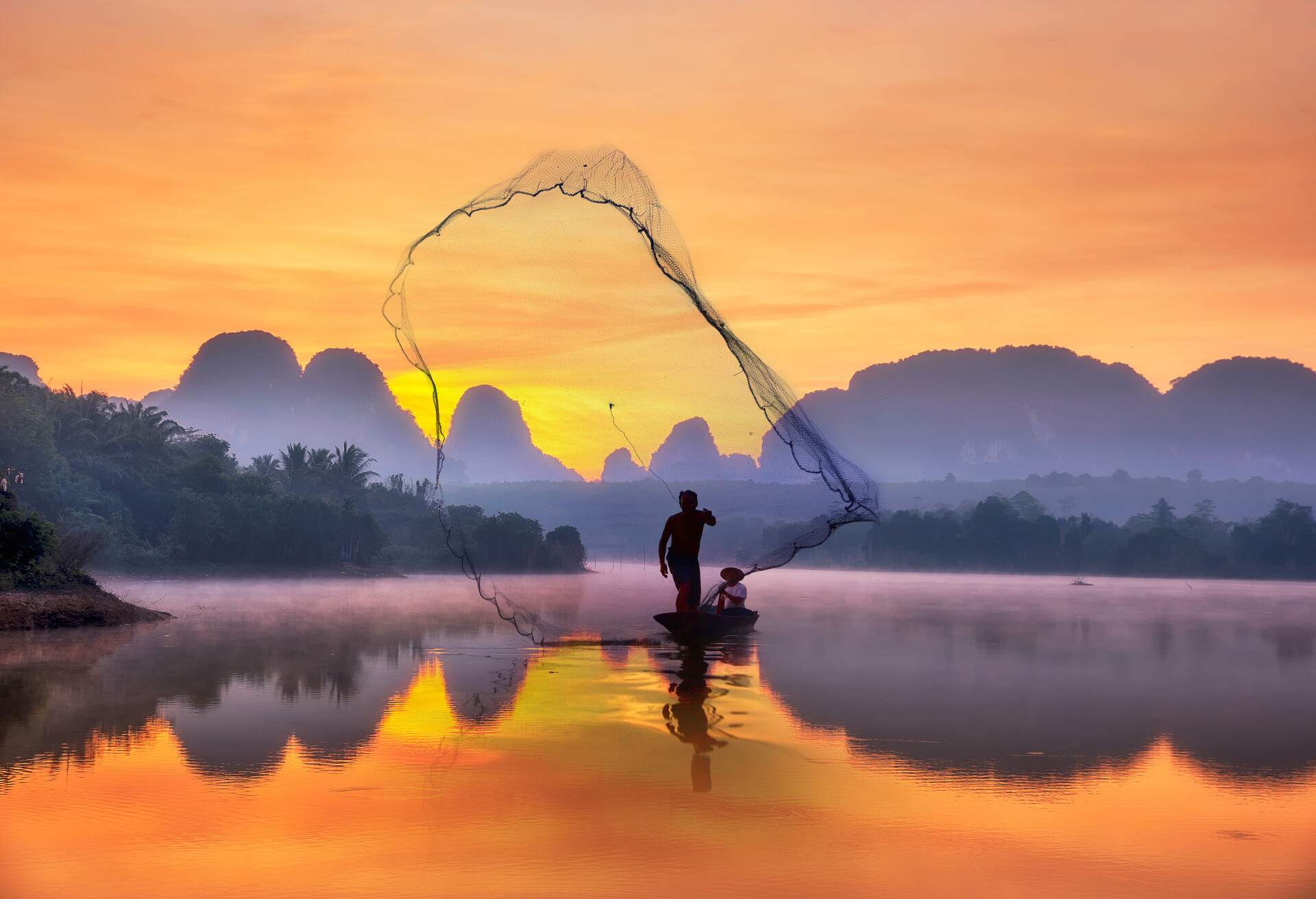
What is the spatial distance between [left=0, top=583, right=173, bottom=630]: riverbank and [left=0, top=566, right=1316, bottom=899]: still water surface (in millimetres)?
3623

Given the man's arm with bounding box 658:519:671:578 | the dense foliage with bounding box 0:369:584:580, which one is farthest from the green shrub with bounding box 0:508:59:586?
the dense foliage with bounding box 0:369:584:580

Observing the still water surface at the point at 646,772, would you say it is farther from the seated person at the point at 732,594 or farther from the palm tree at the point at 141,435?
the palm tree at the point at 141,435

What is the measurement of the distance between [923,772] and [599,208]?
35.8 feet

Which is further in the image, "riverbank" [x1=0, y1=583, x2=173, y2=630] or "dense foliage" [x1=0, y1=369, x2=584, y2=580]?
"dense foliage" [x1=0, y1=369, x2=584, y2=580]

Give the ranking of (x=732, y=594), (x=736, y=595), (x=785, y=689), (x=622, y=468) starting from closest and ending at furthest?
1. (x=785, y=689)
2. (x=622, y=468)
3. (x=732, y=594)
4. (x=736, y=595)

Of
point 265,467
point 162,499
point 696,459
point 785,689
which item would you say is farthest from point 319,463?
point 785,689

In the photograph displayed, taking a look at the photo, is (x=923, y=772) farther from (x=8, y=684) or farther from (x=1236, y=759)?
(x=8, y=684)

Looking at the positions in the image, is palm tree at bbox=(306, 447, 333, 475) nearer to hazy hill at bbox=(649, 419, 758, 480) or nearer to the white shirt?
the white shirt

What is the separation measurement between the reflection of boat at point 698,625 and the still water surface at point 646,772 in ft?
1.38

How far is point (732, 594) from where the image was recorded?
85.3 ft

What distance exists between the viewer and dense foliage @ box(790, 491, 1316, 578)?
98.9 metres

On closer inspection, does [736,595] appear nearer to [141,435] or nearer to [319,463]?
[141,435]

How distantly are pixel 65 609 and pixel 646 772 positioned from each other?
20.8 meters

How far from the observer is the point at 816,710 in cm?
1513
